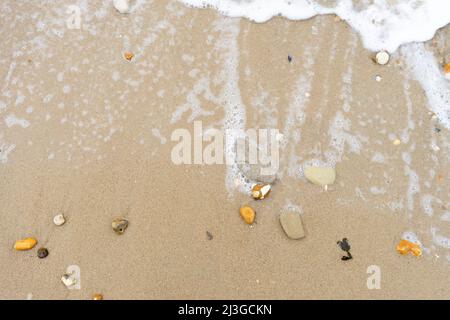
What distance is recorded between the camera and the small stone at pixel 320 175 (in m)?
2.77

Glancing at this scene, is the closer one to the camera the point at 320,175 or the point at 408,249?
the point at 408,249

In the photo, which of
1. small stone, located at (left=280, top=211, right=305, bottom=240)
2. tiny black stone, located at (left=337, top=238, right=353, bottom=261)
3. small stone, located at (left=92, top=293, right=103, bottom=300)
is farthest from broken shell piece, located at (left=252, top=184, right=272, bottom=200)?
small stone, located at (left=92, top=293, right=103, bottom=300)

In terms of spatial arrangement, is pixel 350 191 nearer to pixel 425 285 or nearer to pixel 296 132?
pixel 296 132

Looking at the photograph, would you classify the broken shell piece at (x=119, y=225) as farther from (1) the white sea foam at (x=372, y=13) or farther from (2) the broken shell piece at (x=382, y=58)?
(2) the broken shell piece at (x=382, y=58)

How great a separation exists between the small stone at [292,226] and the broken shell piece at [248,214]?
0.17m

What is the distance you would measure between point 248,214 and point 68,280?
1.09 metres

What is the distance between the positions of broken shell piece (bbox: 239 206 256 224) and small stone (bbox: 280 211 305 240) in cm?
17

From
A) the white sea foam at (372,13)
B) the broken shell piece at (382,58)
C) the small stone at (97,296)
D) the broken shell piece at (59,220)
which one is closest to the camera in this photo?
the small stone at (97,296)

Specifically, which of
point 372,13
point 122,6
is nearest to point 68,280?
point 122,6

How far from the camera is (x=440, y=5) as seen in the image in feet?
10.6

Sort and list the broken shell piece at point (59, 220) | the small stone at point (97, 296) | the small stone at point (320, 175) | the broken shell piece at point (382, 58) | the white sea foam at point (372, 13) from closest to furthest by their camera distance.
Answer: the small stone at point (97, 296) < the broken shell piece at point (59, 220) < the small stone at point (320, 175) < the broken shell piece at point (382, 58) < the white sea foam at point (372, 13)

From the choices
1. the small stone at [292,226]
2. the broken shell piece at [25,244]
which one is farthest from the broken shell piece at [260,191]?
the broken shell piece at [25,244]

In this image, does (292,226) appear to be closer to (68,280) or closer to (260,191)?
(260,191)

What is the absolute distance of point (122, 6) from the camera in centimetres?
320
